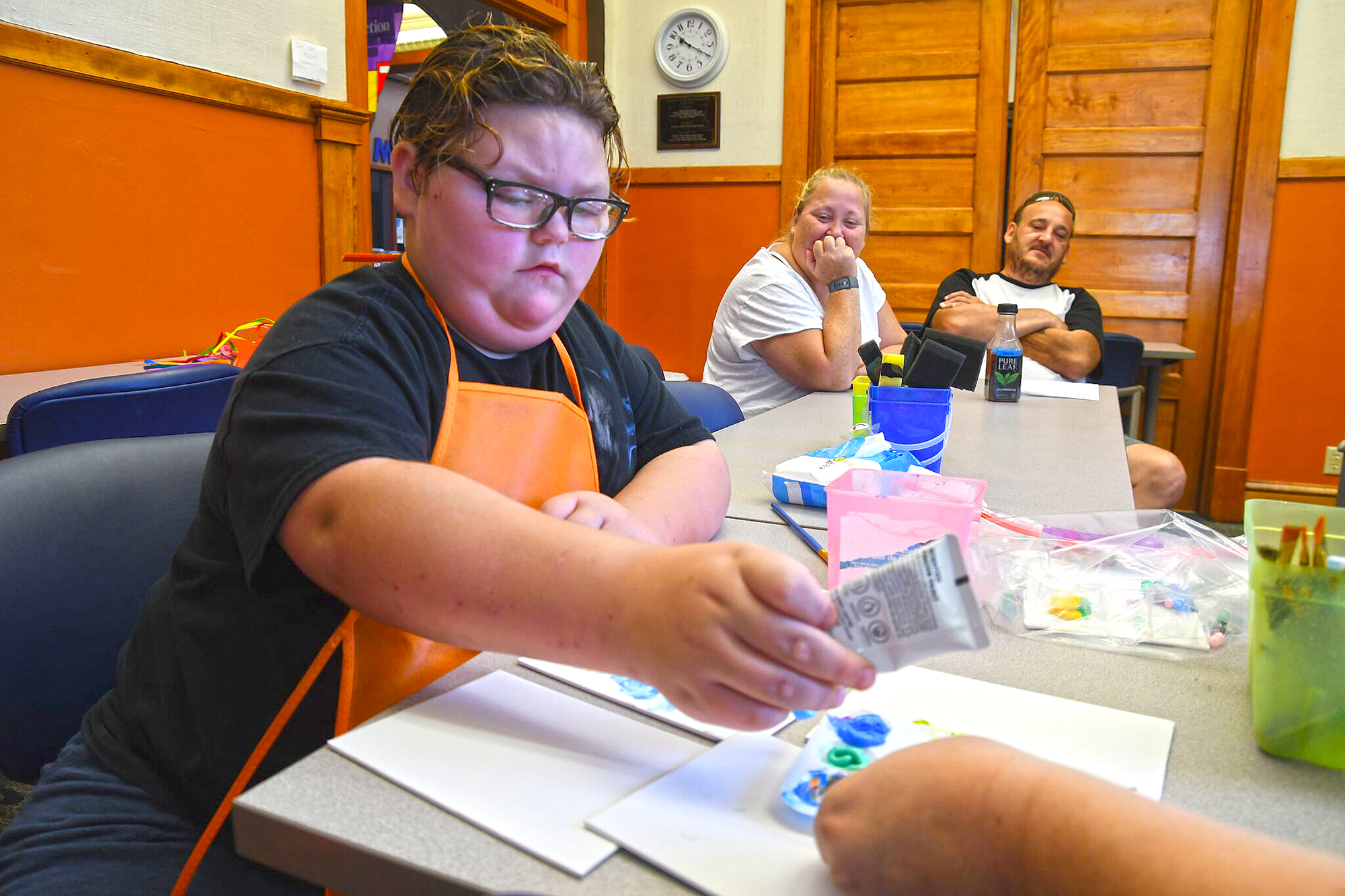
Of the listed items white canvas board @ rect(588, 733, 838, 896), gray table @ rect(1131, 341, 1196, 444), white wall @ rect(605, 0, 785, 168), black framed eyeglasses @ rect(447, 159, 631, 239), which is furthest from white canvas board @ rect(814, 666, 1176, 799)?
white wall @ rect(605, 0, 785, 168)

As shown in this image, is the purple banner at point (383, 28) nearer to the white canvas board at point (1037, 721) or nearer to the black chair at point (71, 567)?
the black chair at point (71, 567)

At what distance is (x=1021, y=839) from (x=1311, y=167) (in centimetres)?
468

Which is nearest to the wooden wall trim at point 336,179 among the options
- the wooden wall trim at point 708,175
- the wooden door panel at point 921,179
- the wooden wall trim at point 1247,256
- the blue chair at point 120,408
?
the blue chair at point 120,408

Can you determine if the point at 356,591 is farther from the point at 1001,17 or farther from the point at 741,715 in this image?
the point at 1001,17

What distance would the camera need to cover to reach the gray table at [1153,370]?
12.4 feet

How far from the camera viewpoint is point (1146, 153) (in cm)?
430

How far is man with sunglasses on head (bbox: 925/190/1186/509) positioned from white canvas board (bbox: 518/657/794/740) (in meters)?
2.20

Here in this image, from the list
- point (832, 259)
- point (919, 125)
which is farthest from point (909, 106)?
point (832, 259)

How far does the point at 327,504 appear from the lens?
656 millimetres

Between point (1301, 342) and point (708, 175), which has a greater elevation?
point (708, 175)

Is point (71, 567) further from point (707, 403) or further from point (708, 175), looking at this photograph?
point (708, 175)

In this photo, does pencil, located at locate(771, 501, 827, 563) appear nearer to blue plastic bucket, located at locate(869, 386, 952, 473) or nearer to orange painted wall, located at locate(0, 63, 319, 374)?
blue plastic bucket, located at locate(869, 386, 952, 473)

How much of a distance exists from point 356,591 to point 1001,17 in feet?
15.5

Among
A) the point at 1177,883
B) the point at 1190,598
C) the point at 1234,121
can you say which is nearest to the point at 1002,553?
the point at 1190,598
